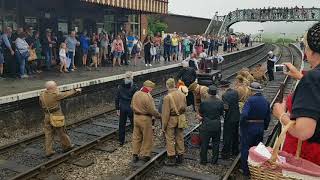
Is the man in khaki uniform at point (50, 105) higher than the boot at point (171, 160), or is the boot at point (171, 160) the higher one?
the man in khaki uniform at point (50, 105)

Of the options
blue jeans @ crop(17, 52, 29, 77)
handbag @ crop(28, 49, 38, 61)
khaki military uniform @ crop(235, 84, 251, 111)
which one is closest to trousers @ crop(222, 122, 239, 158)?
khaki military uniform @ crop(235, 84, 251, 111)

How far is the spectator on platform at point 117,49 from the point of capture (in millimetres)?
18672

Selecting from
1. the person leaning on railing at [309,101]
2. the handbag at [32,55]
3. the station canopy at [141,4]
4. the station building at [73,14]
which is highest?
the station canopy at [141,4]

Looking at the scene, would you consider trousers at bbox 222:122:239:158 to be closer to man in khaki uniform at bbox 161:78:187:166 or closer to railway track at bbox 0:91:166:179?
man in khaki uniform at bbox 161:78:187:166

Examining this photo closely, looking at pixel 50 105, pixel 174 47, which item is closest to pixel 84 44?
pixel 174 47

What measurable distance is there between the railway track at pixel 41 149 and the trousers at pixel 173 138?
2.09 meters

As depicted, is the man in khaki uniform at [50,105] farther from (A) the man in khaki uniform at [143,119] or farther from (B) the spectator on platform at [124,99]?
(A) the man in khaki uniform at [143,119]

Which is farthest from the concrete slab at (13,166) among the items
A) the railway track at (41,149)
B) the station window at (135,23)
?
the station window at (135,23)

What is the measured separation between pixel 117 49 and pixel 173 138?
442 inches

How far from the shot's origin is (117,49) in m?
19.0

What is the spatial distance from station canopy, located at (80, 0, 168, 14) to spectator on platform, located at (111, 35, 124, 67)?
5.50 ft

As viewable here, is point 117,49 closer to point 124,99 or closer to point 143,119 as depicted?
point 124,99

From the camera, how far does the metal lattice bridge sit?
181 ft

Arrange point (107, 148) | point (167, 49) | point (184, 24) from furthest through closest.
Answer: point (184, 24) → point (167, 49) → point (107, 148)
